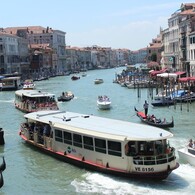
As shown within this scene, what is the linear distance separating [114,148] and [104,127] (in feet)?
3.51

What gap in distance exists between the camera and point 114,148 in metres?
11.3

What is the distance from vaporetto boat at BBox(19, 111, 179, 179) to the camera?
10836mm

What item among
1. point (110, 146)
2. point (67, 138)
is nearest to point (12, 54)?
point (67, 138)

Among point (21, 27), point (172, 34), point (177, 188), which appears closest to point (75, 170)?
point (177, 188)

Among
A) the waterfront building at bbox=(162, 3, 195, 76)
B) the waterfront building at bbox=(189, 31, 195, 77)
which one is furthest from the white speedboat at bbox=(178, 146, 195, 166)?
the waterfront building at bbox=(162, 3, 195, 76)

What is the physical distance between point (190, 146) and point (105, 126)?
2437 millimetres

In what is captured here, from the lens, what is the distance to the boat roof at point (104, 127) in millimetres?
11000

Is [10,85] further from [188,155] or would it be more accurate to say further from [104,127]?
[188,155]

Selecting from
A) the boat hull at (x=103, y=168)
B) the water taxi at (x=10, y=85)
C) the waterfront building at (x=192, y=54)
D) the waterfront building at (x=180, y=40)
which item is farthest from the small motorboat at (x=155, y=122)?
the water taxi at (x=10, y=85)

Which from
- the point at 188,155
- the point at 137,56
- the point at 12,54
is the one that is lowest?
the point at 188,155

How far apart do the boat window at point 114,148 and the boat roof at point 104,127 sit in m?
0.17

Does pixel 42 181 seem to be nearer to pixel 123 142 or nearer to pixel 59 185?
pixel 59 185

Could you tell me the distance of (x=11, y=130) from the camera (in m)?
19.5

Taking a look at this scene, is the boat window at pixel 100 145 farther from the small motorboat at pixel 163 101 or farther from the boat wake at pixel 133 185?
the small motorboat at pixel 163 101
